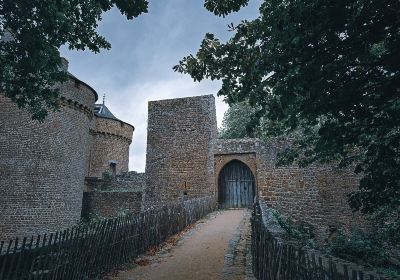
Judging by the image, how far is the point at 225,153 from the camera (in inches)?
649

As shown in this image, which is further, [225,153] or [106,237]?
[225,153]

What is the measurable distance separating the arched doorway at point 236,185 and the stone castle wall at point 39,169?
8812 millimetres

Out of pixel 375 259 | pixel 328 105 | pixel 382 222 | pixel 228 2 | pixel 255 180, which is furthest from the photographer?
pixel 255 180

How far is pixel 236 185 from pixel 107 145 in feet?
45.0

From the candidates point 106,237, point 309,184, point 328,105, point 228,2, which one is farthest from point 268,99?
point 309,184

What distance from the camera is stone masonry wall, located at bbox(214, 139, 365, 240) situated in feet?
46.9

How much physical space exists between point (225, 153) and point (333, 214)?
6.39m

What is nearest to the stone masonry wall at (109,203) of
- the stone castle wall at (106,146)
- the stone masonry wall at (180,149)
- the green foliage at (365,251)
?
the stone masonry wall at (180,149)

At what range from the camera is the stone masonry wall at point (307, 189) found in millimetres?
14294

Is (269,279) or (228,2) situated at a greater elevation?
(228,2)

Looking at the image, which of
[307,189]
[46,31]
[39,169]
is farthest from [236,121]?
[46,31]

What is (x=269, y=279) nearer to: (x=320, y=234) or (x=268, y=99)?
(x=268, y=99)

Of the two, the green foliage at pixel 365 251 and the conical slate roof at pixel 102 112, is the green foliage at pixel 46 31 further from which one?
the conical slate roof at pixel 102 112

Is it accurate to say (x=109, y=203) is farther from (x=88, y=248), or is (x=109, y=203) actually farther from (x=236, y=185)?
(x=88, y=248)
